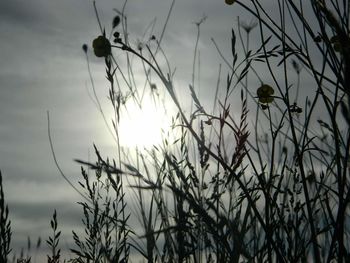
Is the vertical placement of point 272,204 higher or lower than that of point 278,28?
lower

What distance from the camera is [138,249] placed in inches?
68.1

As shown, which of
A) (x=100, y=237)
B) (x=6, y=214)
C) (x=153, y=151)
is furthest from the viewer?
(x=153, y=151)

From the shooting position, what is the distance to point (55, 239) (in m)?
2.01

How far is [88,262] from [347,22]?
132 cm

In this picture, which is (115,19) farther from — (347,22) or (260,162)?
(347,22)

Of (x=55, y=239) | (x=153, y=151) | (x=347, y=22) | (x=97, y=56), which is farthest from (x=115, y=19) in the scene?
(x=347, y=22)

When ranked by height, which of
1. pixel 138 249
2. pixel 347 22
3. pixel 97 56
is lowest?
pixel 138 249

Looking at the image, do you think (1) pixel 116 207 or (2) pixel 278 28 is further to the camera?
(1) pixel 116 207

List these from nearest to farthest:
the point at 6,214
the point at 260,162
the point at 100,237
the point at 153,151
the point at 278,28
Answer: the point at 6,214 → the point at 278,28 → the point at 260,162 → the point at 100,237 → the point at 153,151

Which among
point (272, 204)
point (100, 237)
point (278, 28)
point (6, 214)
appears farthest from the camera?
A: point (100, 237)

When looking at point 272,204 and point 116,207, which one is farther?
point 116,207

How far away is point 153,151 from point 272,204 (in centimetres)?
92

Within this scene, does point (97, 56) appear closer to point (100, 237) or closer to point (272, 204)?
point (100, 237)

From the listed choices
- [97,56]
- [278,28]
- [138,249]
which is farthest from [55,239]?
[278,28]
